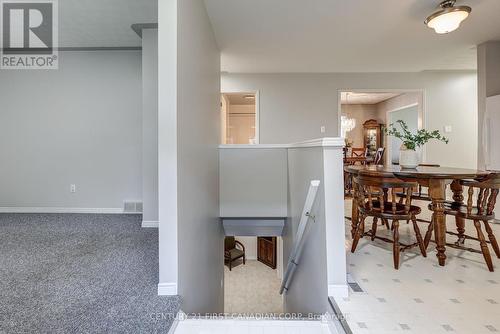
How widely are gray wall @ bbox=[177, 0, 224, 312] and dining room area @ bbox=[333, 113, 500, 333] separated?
1.12m

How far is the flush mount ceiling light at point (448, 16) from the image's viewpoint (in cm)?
244

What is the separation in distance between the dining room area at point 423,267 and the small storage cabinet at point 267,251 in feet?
10.9

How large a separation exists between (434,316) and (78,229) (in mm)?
3340

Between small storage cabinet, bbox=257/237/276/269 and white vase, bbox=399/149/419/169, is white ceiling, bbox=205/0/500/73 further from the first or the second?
small storage cabinet, bbox=257/237/276/269

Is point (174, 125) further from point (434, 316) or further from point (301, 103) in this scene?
point (301, 103)

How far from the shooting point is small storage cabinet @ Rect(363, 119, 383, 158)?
326 inches

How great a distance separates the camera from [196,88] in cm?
215

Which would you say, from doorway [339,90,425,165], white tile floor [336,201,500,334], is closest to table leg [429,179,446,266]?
white tile floor [336,201,500,334]

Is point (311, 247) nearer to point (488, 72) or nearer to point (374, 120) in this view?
point (488, 72)

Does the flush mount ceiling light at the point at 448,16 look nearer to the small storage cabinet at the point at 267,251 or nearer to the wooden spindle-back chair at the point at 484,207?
the wooden spindle-back chair at the point at 484,207

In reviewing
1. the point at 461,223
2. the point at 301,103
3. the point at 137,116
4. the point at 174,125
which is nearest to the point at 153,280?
the point at 174,125

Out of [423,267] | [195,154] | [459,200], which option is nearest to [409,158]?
[459,200]
